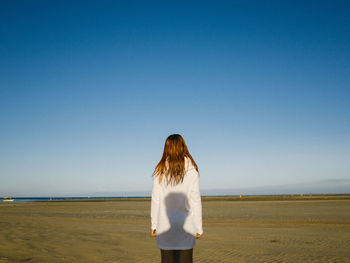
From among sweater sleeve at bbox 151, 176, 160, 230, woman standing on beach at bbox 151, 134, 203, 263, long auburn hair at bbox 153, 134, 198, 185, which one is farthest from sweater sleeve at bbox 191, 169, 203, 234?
sweater sleeve at bbox 151, 176, 160, 230

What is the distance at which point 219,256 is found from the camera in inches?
324

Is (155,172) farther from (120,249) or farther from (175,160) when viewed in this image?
(120,249)

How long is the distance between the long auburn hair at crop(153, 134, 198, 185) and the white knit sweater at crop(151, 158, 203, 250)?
2.4 inches

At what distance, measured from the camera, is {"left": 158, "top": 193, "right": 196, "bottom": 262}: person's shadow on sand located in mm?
3393

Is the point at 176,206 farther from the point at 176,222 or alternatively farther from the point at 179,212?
the point at 176,222

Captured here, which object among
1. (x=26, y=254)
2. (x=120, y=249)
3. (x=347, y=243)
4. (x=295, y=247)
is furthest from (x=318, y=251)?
(x=26, y=254)

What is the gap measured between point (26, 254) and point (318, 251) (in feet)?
28.4

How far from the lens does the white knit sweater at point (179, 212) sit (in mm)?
3402

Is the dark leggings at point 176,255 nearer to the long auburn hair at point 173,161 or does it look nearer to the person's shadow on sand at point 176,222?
the person's shadow on sand at point 176,222

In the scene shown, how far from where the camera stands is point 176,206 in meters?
3.46

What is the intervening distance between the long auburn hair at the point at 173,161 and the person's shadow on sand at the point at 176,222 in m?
0.21

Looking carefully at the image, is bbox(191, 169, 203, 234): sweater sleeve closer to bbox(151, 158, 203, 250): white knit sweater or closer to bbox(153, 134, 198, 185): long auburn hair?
bbox(151, 158, 203, 250): white knit sweater

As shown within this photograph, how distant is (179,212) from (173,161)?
0.63m

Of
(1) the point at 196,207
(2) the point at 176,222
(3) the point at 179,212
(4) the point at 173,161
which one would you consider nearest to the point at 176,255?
(2) the point at 176,222
